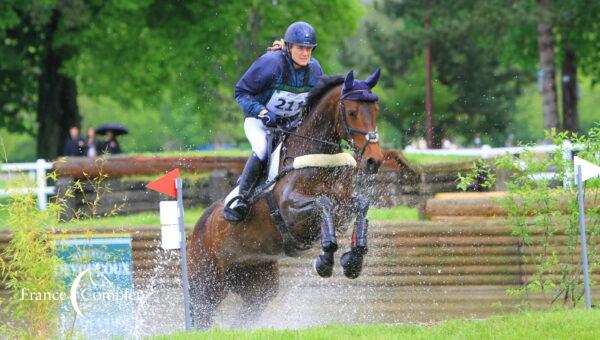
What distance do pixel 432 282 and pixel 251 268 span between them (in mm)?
2355

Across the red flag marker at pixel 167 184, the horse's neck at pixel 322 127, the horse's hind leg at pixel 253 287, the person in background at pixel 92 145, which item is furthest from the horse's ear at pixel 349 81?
the person in background at pixel 92 145

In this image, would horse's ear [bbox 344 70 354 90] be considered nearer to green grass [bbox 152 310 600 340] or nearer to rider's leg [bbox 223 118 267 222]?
rider's leg [bbox 223 118 267 222]

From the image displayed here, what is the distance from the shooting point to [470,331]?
759cm

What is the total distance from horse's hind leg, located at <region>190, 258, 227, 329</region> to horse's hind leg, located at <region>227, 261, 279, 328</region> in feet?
0.37

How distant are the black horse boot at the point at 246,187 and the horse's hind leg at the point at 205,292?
91cm

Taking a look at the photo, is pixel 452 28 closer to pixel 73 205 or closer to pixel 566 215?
pixel 73 205

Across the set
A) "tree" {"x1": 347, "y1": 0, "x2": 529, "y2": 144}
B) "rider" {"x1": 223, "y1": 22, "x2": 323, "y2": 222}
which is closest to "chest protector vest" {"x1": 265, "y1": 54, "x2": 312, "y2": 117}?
"rider" {"x1": 223, "y1": 22, "x2": 323, "y2": 222}

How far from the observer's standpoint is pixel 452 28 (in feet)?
101

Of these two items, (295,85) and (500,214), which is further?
(500,214)

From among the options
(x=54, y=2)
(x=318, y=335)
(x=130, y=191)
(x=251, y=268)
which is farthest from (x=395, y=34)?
(x=318, y=335)

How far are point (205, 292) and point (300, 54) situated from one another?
2634 mm

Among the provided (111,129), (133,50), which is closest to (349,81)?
(111,129)

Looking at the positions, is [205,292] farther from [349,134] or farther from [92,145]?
[92,145]

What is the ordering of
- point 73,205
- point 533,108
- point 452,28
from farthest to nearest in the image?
point 533,108
point 452,28
point 73,205
